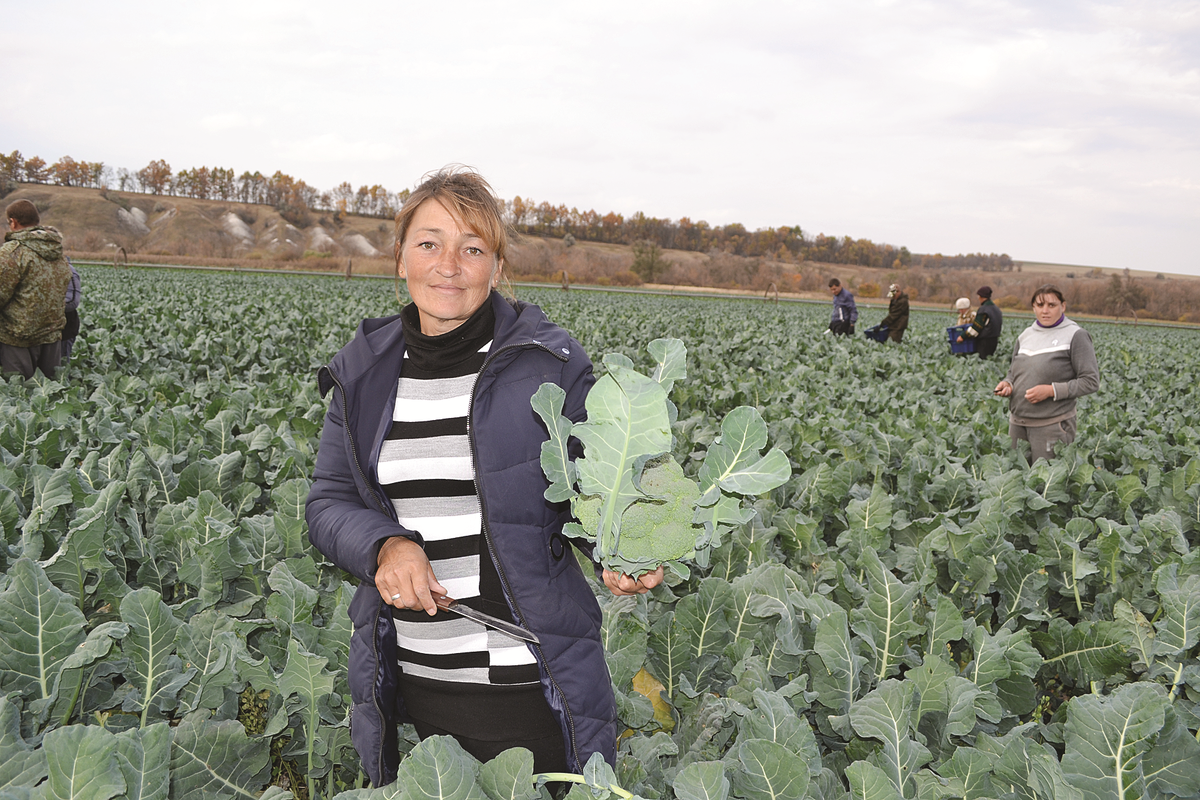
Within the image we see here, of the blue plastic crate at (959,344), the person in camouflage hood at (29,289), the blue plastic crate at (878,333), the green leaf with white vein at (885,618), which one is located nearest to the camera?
the green leaf with white vein at (885,618)

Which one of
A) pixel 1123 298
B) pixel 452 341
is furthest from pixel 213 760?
pixel 1123 298

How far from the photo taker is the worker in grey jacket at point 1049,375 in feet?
17.5

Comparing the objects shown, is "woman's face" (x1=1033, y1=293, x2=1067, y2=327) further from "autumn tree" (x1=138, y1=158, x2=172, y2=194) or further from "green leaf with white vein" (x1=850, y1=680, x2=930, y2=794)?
"autumn tree" (x1=138, y1=158, x2=172, y2=194)

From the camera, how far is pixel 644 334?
16.3 metres

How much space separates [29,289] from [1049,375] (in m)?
8.72

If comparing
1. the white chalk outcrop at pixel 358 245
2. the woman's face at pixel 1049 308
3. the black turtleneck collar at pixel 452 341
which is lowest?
the black turtleneck collar at pixel 452 341

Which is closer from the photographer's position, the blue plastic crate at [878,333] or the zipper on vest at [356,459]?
the zipper on vest at [356,459]

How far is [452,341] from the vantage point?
161cm

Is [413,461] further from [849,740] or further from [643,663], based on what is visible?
[849,740]

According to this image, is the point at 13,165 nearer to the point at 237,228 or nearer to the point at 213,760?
the point at 237,228

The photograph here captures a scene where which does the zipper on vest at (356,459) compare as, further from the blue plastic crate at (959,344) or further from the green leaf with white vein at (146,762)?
the blue plastic crate at (959,344)

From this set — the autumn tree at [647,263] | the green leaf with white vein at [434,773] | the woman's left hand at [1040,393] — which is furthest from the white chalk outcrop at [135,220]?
the green leaf with white vein at [434,773]

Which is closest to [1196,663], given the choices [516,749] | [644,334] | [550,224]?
[516,749]

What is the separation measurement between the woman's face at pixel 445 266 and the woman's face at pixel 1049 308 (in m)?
5.14
